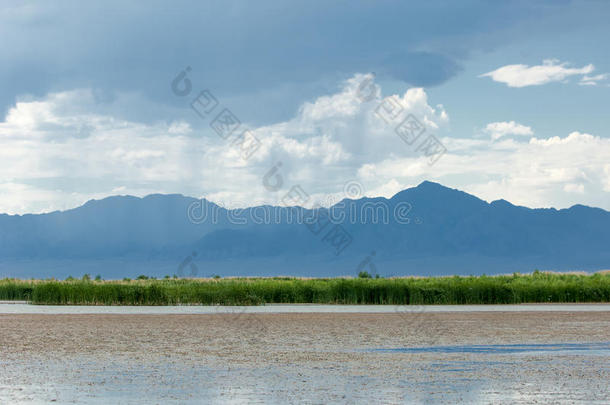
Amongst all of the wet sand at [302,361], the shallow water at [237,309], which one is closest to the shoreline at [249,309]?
the shallow water at [237,309]

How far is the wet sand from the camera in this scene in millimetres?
14328

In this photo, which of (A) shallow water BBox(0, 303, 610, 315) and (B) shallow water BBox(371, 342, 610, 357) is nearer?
(B) shallow water BBox(371, 342, 610, 357)

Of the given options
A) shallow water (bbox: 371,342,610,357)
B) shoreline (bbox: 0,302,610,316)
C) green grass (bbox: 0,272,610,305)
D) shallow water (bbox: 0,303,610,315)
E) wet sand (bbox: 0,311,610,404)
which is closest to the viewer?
wet sand (bbox: 0,311,610,404)

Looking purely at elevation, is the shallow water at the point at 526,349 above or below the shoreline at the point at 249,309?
below

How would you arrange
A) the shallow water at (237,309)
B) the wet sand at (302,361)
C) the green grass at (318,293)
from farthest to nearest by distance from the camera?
the green grass at (318,293) → the shallow water at (237,309) → the wet sand at (302,361)

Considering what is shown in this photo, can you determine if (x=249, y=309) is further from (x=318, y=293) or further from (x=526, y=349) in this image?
(x=526, y=349)

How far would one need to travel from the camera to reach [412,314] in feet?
129

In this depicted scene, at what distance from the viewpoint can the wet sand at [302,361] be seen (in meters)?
14.3

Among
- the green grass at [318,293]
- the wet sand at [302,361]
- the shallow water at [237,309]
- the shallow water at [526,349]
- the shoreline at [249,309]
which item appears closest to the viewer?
the wet sand at [302,361]

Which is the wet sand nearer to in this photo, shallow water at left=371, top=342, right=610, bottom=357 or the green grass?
shallow water at left=371, top=342, right=610, bottom=357

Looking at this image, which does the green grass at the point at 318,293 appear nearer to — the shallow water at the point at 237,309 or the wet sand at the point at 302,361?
the shallow water at the point at 237,309

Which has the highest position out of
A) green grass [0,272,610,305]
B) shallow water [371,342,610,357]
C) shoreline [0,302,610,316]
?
green grass [0,272,610,305]

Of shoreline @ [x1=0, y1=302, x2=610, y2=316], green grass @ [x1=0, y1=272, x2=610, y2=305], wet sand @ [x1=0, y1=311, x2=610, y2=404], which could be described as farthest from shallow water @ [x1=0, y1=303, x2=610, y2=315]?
wet sand @ [x1=0, y1=311, x2=610, y2=404]

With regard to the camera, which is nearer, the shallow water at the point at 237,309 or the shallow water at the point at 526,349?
the shallow water at the point at 526,349
